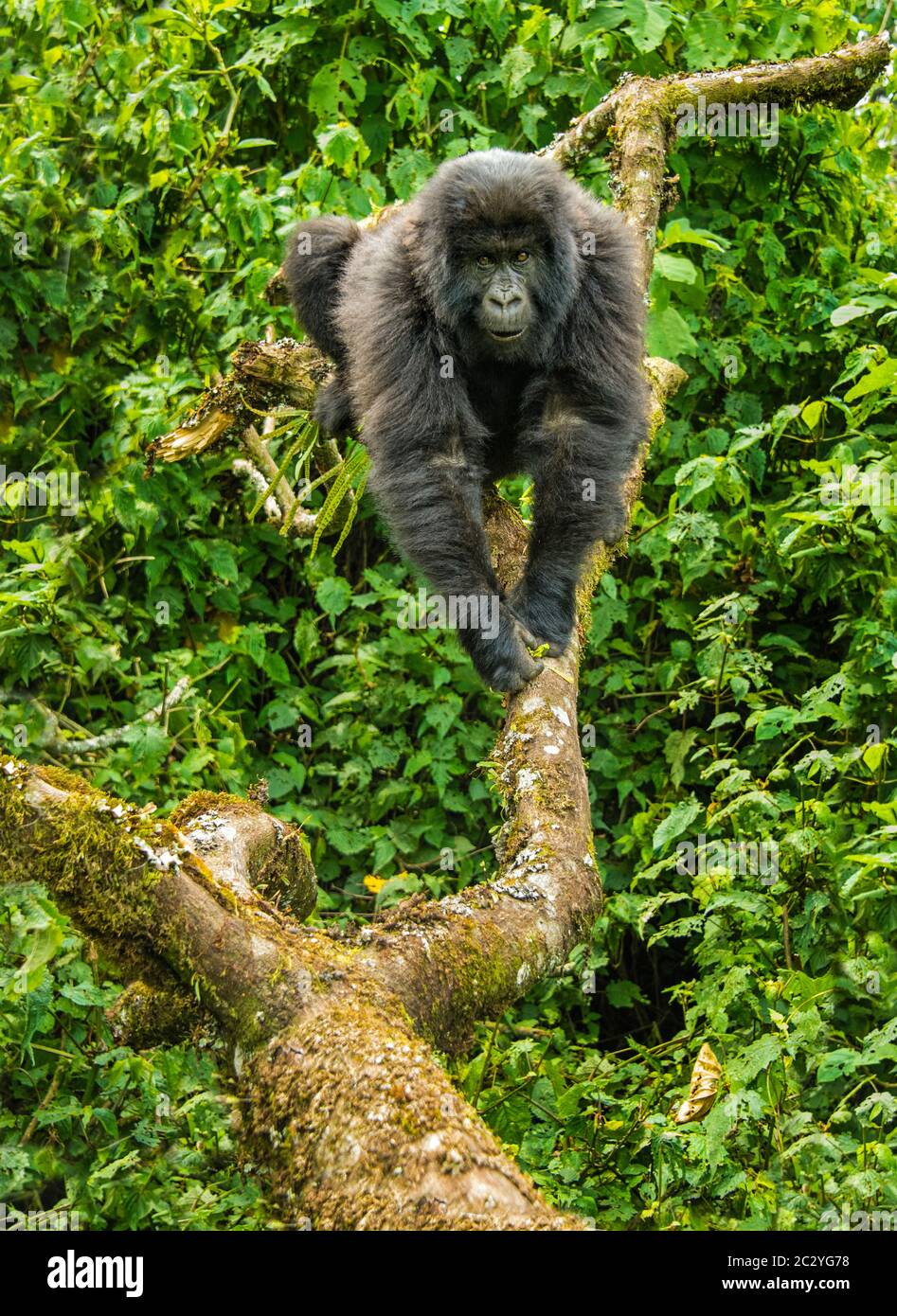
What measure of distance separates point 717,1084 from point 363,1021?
2010mm

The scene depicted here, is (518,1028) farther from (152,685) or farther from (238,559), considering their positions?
(238,559)

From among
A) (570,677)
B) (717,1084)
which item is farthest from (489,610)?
(717,1084)

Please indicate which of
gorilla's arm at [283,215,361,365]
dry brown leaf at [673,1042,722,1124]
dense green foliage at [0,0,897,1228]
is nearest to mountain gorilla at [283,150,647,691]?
gorilla's arm at [283,215,361,365]

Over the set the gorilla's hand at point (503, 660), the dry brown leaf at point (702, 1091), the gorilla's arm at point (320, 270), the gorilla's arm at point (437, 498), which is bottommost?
the dry brown leaf at point (702, 1091)

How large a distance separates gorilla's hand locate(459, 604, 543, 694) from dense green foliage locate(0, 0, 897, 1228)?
1215 mm

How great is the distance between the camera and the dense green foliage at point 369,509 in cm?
535

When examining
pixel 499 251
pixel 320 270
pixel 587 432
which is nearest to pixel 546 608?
pixel 587 432

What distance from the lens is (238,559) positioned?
661cm

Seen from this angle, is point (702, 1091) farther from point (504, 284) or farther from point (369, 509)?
point (369, 509)

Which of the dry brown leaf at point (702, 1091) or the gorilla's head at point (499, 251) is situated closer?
the dry brown leaf at point (702, 1091)

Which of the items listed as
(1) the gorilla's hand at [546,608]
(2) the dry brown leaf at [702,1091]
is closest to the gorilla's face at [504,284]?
(1) the gorilla's hand at [546,608]

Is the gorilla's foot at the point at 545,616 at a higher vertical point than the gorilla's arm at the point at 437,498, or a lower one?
lower

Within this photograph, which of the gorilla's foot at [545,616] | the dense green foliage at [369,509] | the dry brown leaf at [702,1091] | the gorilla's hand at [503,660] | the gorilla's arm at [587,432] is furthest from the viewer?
the dense green foliage at [369,509]

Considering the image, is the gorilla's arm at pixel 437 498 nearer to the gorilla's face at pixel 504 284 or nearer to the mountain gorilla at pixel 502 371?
the mountain gorilla at pixel 502 371
